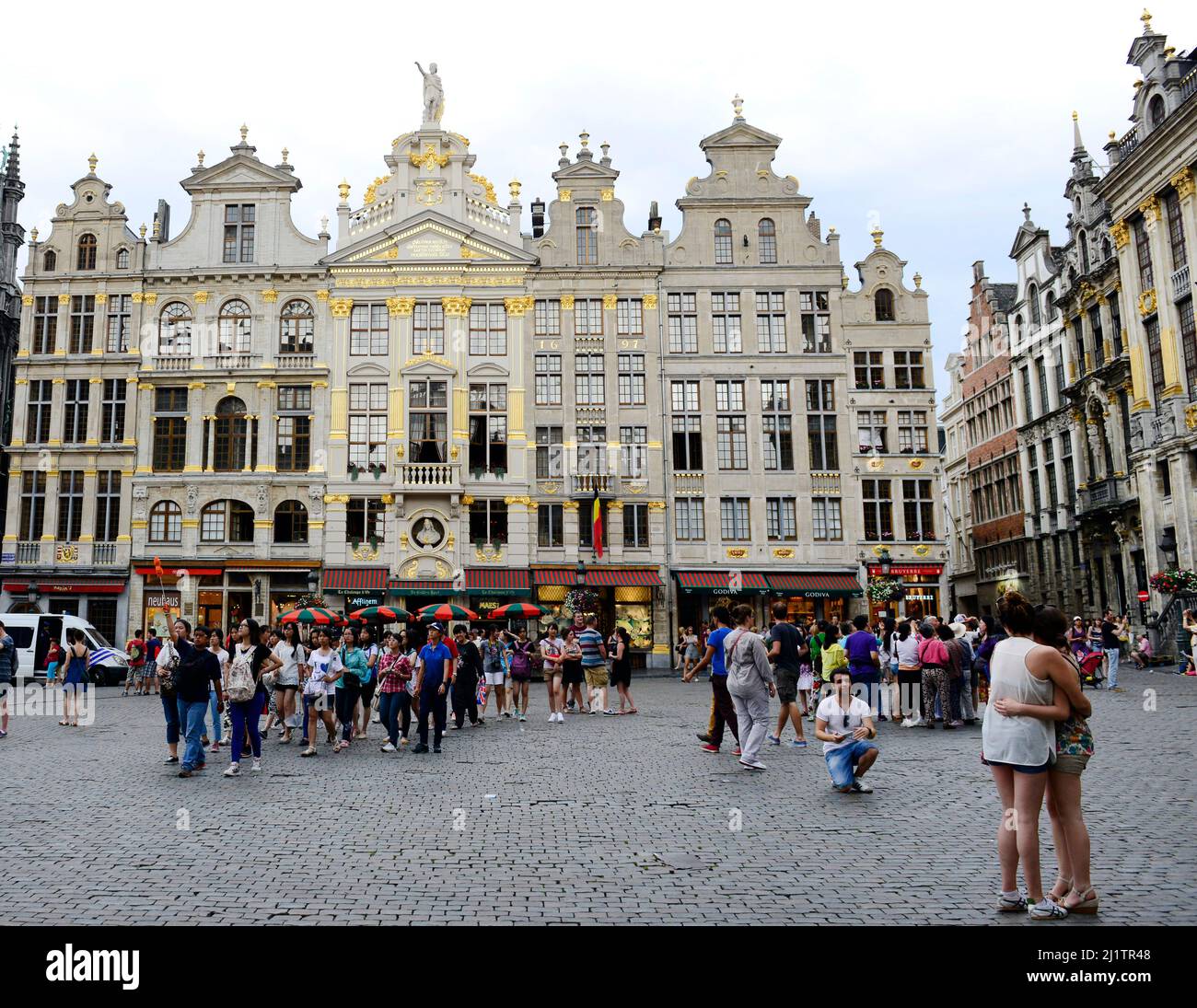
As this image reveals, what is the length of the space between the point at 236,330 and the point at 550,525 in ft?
53.6

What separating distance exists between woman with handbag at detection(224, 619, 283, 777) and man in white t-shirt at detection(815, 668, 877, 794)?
24.2ft

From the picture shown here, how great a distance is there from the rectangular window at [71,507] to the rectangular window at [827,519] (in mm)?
31371

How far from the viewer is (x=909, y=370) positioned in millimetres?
43531

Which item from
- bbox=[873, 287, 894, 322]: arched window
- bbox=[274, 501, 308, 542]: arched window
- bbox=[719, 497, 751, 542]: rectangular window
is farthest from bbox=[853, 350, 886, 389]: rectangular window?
bbox=[274, 501, 308, 542]: arched window

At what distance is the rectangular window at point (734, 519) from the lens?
139 ft

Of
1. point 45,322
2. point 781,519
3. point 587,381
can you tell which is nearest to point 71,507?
point 45,322

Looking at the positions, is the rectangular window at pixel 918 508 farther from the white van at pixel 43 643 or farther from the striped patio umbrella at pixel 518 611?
the white van at pixel 43 643

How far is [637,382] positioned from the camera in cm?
4341

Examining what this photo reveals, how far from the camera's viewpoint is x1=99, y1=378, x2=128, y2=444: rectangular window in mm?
43312

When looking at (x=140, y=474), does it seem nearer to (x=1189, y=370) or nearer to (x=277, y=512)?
(x=277, y=512)

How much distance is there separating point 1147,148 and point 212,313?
126ft

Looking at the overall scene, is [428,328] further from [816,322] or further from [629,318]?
[816,322]
